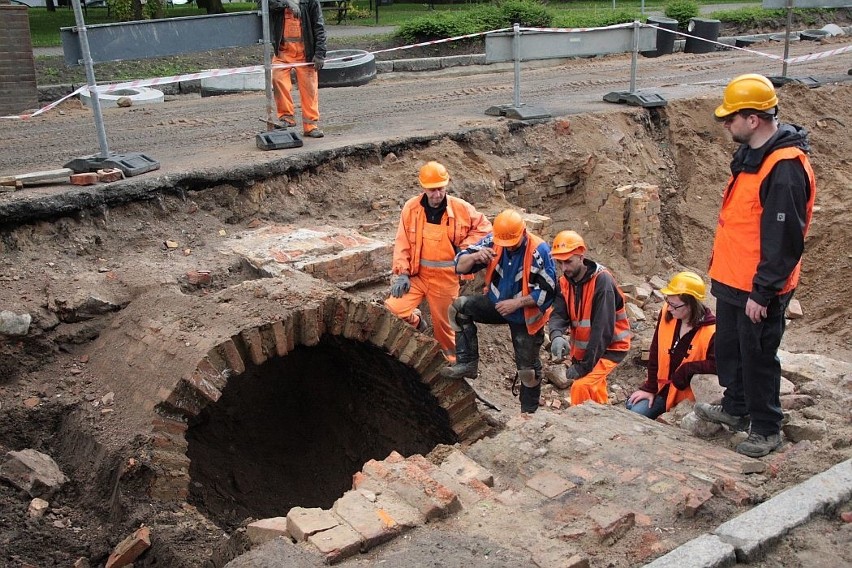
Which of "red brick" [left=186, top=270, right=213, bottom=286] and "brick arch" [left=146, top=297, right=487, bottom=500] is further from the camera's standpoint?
"red brick" [left=186, top=270, right=213, bottom=286]

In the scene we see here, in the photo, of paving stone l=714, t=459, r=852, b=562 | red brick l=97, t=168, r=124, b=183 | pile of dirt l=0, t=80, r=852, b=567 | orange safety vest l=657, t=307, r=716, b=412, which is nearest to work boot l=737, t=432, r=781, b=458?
pile of dirt l=0, t=80, r=852, b=567

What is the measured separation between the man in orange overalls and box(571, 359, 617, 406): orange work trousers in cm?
437

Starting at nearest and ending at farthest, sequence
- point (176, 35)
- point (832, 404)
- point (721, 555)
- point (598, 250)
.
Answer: point (721, 555), point (832, 404), point (176, 35), point (598, 250)

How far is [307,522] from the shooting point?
3.69 metres

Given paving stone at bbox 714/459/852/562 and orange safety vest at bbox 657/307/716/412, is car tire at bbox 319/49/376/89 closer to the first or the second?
orange safety vest at bbox 657/307/716/412

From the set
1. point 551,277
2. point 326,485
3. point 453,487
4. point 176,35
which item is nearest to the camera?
point 453,487

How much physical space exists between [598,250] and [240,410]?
462 centimetres

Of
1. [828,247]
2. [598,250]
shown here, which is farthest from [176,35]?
[828,247]

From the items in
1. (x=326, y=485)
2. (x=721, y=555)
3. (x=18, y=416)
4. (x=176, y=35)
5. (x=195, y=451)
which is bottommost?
(x=326, y=485)

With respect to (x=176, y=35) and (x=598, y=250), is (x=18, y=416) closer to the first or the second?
(x=176, y=35)

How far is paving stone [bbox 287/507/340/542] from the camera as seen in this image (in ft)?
11.9

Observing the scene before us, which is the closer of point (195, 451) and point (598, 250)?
point (195, 451)

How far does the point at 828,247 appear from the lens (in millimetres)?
9984

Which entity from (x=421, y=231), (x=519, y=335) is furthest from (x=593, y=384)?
(x=421, y=231)
